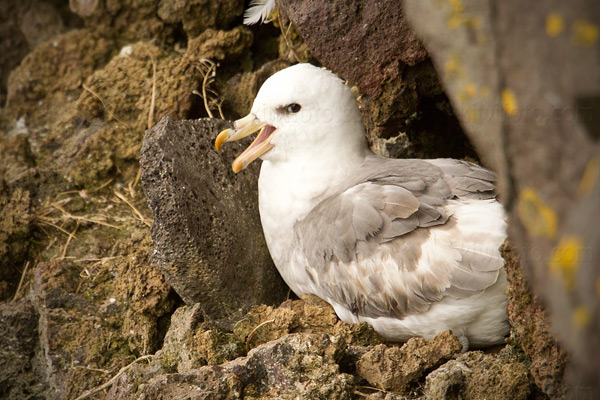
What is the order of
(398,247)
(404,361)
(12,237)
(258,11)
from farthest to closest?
(258,11) → (12,237) → (398,247) → (404,361)

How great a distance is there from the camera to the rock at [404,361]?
265cm

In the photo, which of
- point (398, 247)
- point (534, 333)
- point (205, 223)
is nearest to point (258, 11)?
point (205, 223)

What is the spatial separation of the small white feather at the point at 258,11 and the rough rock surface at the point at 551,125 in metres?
2.76

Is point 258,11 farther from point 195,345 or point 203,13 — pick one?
point 195,345

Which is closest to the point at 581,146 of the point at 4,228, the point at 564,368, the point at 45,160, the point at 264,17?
the point at 564,368

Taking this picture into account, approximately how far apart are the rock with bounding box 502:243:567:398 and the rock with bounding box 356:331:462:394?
31 cm

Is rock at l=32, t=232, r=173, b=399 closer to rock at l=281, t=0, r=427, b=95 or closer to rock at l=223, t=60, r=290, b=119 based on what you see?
rock at l=223, t=60, r=290, b=119

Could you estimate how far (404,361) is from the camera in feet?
8.89

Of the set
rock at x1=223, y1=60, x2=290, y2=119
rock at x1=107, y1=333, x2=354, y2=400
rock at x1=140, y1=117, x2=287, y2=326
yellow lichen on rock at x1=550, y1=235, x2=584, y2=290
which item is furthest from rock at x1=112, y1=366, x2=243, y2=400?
rock at x1=223, y1=60, x2=290, y2=119

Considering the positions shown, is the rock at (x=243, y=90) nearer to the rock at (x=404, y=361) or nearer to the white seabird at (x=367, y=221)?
the white seabird at (x=367, y=221)

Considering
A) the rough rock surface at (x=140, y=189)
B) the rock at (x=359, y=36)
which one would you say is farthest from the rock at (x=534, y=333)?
the rock at (x=359, y=36)

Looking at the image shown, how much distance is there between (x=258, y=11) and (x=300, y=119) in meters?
1.21

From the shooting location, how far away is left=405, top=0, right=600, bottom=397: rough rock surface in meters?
1.27

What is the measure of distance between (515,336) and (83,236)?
2.63 m
